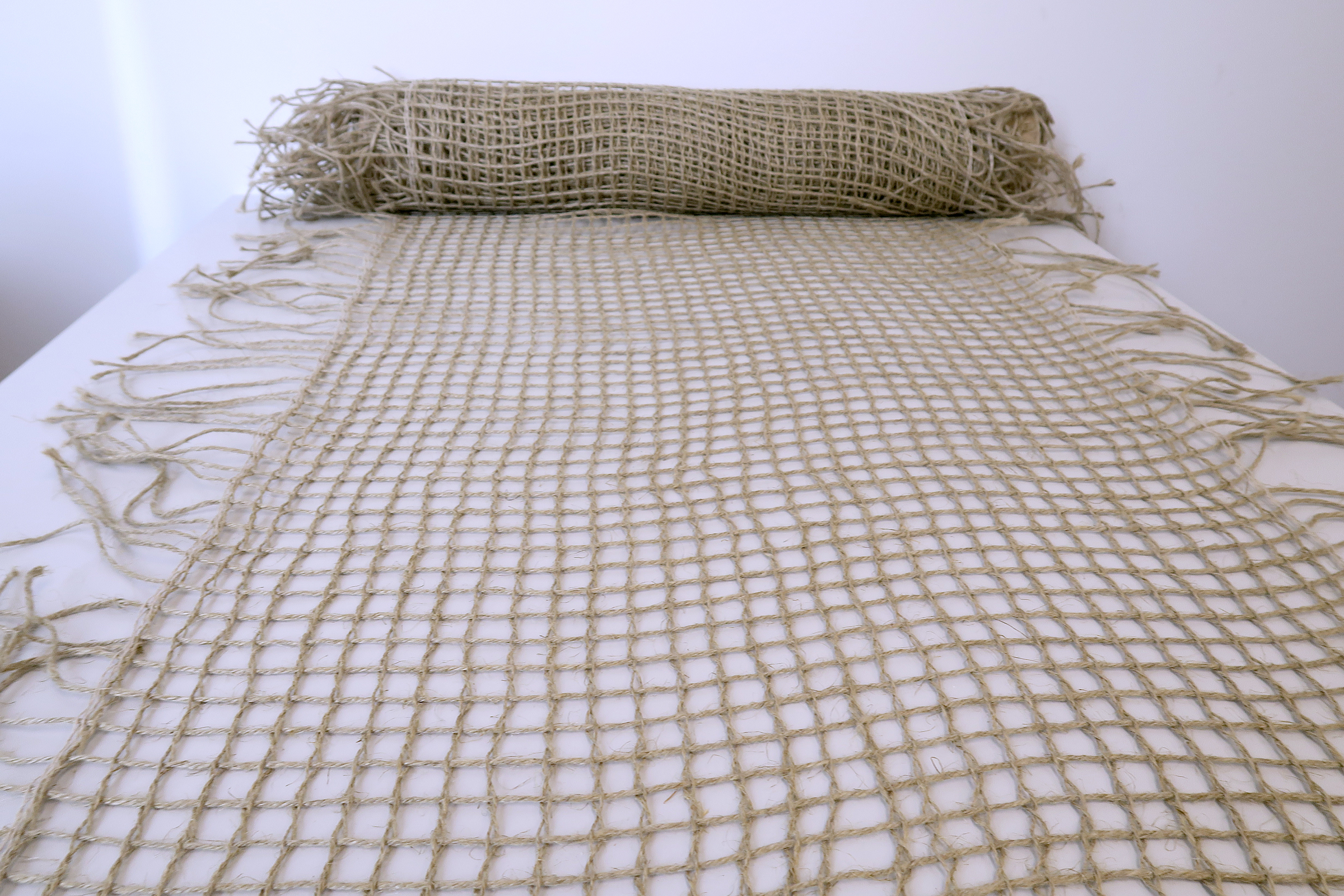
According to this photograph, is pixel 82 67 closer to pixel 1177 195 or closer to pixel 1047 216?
pixel 1047 216

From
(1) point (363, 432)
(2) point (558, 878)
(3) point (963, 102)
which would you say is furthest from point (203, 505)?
(3) point (963, 102)

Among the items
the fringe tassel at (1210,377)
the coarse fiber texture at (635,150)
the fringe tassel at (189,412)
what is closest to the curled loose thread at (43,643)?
the fringe tassel at (189,412)

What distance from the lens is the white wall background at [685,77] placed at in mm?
1183

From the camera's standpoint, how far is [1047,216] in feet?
3.91

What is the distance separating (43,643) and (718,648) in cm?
40

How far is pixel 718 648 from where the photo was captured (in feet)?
1.72

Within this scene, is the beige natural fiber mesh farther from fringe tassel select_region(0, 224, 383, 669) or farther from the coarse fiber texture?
the coarse fiber texture

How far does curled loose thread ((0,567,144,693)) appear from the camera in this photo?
0.48 m

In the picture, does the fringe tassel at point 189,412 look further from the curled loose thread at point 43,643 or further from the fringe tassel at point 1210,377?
the fringe tassel at point 1210,377

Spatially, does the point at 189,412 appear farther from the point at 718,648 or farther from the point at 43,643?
the point at 718,648

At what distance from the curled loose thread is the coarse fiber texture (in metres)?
0.67

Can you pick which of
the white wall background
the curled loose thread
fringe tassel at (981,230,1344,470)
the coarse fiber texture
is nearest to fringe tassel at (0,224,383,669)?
the curled loose thread

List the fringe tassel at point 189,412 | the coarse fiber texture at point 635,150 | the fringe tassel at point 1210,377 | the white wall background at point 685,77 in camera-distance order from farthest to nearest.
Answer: the white wall background at point 685,77
the coarse fiber texture at point 635,150
the fringe tassel at point 1210,377
the fringe tassel at point 189,412

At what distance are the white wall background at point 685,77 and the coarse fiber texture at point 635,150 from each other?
0.16 meters
